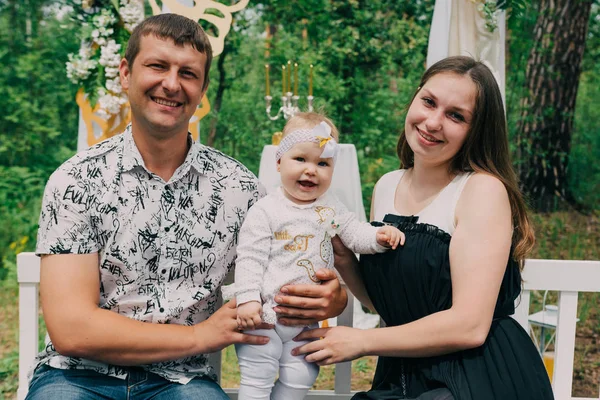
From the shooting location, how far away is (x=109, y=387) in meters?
1.88

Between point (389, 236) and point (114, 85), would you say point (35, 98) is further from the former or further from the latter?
point (389, 236)

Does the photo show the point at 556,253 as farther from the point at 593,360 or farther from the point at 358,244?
the point at 358,244

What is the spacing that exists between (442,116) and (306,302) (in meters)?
0.69

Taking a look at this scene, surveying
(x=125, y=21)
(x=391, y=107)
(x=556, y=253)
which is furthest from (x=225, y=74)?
(x=556, y=253)

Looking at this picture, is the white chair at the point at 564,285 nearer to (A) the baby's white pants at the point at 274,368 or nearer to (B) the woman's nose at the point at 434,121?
(B) the woman's nose at the point at 434,121

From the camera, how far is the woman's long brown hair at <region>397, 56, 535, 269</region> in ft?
6.17

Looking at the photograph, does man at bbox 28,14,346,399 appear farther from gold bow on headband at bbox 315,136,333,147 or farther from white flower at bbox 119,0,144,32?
white flower at bbox 119,0,144,32

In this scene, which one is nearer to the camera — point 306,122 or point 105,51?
point 306,122

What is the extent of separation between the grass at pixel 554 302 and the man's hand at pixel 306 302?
2514 mm

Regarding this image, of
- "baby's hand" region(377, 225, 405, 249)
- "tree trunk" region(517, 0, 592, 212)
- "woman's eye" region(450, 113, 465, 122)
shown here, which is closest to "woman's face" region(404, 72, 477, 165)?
"woman's eye" region(450, 113, 465, 122)

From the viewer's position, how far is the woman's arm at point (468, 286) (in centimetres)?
179

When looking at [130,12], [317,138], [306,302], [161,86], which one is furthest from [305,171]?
[130,12]

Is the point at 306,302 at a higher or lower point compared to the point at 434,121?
lower

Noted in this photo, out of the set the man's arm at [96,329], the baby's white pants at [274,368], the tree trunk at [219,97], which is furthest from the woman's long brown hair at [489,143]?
the tree trunk at [219,97]
